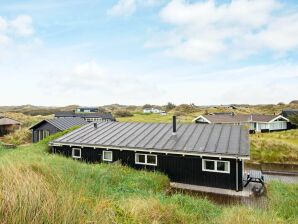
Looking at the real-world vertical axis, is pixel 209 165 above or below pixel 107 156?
below

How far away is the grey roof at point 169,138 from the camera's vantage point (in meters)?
16.7

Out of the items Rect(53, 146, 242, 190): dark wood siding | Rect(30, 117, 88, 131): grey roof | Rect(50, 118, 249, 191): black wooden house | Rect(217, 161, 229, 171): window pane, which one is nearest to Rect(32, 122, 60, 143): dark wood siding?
Rect(30, 117, 88, 131): grey roof

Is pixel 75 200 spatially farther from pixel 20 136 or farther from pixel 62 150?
pixel 20 136

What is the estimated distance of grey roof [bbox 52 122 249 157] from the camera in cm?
1667

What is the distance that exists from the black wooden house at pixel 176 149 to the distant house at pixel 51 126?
1352cm

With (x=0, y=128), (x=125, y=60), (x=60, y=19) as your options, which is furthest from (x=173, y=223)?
(x=0, y=128)

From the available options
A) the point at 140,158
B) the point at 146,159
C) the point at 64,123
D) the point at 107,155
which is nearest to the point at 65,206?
the point at 146,159

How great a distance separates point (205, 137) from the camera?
18.3 metres

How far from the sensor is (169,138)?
18.9 metres

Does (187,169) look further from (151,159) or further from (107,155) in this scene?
(107,155)

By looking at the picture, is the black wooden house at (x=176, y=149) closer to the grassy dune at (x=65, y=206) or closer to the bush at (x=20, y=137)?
the grassy dune at (x=65, y=206)

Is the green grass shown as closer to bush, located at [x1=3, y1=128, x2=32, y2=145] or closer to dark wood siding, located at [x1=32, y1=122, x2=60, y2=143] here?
dark wood siding, located at [x1=32, y1=122, x2=60, y2=143]

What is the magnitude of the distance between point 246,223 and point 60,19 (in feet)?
52.2

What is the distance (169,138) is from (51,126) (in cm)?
2105
